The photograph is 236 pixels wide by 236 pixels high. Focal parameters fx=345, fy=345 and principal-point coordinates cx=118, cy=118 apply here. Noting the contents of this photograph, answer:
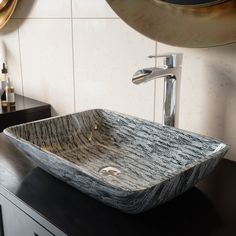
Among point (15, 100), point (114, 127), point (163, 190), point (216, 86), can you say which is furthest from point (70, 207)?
point (15, 100)

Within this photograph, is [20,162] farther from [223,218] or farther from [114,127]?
[223,218]

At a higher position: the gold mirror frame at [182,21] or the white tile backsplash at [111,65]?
the gold mirror frame at [182,21]

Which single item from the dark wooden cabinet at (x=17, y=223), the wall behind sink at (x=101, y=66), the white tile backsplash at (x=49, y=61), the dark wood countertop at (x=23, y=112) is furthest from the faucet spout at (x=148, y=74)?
the dark wood countertop at (x=23, y=112)

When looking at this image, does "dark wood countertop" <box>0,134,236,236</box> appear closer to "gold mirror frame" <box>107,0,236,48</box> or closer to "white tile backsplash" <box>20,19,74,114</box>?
"gold mirror frame" <box>107,0,236,48</box>

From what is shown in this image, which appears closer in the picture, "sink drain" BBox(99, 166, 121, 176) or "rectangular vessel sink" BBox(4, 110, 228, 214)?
"rectangular vessel sink" BBox(4, 110, 228, 214)

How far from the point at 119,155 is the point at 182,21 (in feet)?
1.22

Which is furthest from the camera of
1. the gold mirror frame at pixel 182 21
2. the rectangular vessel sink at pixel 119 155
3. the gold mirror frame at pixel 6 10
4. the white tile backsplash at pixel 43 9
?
the gold mirror frame at pixel 6 10

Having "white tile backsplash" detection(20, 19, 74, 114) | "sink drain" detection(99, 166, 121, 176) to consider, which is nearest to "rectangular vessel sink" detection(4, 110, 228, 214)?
"sink drain" detection(99, 166, 121, 176)

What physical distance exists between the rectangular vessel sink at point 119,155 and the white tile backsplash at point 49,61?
0.36 m

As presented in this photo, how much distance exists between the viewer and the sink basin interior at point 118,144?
796 millimetres

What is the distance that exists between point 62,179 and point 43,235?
0.41 feet

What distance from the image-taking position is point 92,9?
112cm

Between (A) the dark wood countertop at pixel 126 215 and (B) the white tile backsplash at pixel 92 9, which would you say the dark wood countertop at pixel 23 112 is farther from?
(A) the dark wood countertop at pixel 126 215

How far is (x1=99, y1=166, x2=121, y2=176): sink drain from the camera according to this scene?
2.66ft
